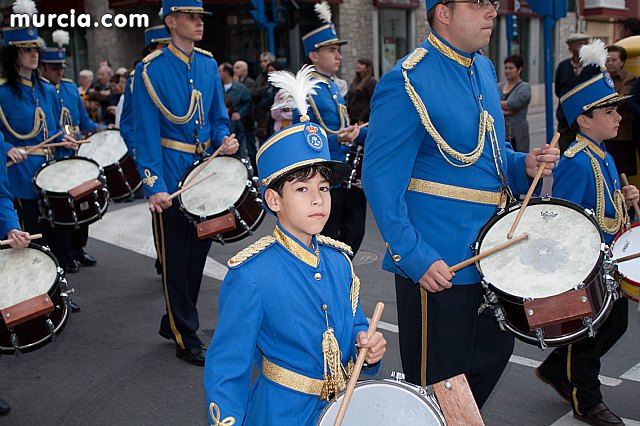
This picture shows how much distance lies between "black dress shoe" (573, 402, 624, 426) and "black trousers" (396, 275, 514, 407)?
3.43 ft

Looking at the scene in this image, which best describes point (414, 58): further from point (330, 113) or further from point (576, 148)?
point (330, 113)

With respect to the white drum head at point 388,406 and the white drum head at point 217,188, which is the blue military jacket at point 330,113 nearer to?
the white drum head at point 217,188

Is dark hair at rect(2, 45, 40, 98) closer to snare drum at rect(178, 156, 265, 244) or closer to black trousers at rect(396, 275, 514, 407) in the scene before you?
snare drum at rect(178, 156, 265, 244)

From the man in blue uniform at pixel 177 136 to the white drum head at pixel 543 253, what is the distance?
2370mm

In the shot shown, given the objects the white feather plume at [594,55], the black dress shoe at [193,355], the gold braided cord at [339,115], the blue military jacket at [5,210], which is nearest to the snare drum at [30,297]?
the blue military jacket at [5,210]

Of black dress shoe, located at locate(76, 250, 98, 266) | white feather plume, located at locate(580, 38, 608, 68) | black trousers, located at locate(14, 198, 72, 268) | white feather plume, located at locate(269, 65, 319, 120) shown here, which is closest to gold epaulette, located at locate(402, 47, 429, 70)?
white feather plume, located at locate(269, 65, 319, 120)

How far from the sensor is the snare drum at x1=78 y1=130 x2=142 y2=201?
710 cm

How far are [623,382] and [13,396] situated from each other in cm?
363

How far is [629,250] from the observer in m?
3.98

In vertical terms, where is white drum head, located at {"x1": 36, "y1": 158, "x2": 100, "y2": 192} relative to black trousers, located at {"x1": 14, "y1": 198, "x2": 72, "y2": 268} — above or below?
above

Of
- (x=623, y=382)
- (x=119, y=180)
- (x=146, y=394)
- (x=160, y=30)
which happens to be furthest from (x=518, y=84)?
(x=146, y=394)

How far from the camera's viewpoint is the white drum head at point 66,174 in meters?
6.10

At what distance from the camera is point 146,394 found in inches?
185

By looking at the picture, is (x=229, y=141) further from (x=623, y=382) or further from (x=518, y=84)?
(x=518, y=84)
